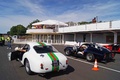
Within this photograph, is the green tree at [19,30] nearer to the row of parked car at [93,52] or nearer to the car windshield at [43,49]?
the row of parked car at [93,52]

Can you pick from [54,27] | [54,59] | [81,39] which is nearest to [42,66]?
[54,59]

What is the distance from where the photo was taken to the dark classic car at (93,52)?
9.80 meters

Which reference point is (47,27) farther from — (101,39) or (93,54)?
(93,54)

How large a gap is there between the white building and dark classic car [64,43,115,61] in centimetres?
977

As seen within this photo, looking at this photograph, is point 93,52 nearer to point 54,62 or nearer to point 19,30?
point 54,62

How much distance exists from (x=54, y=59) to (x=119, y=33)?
19.4 meters

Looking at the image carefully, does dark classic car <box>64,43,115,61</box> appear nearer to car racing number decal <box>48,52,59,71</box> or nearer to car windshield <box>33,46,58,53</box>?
car windshield <box>33,46,58,53</box>

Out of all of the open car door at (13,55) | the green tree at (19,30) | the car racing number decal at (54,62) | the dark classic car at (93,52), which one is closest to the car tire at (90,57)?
the dark classic car at (93,52)

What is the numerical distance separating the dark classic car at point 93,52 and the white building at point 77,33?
32.1 feet

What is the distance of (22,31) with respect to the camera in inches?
3221

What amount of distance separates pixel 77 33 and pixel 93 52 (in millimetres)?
22834

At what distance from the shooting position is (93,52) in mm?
10242

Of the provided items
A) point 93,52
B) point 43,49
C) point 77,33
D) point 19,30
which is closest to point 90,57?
point 93,52

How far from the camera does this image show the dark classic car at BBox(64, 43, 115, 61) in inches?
386
